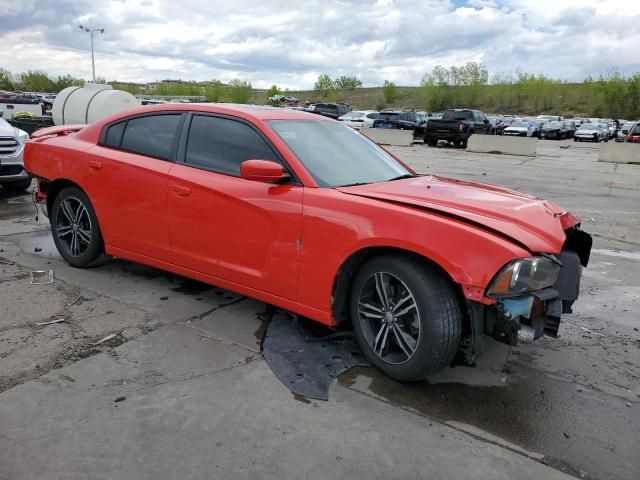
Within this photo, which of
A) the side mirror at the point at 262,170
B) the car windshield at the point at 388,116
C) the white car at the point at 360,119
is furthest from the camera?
the white car at the point at 360,119

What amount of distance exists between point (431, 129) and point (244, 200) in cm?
2352

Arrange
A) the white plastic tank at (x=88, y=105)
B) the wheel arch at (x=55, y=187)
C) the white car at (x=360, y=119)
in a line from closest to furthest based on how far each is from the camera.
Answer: the wheel arch at (x=55, y=187) → the white plastic tank at (x=88, y=105) → the white car at (x=360, y=119)

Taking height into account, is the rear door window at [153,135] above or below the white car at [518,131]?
above

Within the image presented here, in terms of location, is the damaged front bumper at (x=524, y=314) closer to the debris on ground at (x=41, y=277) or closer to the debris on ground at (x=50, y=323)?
the debris on ground at (x=50, y=323)

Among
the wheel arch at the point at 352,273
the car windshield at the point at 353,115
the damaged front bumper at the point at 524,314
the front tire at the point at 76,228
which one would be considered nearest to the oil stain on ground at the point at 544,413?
the damaged front bumper at the point at 524,314

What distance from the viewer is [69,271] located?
5043 mm

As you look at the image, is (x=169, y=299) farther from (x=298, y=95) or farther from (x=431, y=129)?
(x=298, y=95)

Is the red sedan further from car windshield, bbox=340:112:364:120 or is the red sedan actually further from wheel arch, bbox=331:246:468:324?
car windshield, bbox=340:112:364:120

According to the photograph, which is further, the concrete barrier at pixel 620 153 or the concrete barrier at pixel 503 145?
the concrete barrier at pixel 503 145

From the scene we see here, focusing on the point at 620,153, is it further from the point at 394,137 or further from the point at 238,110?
the point at 238,110

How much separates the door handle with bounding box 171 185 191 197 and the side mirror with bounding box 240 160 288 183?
677 millimetres

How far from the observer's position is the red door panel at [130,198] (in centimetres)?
423

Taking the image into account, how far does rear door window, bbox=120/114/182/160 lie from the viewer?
14.1 feet

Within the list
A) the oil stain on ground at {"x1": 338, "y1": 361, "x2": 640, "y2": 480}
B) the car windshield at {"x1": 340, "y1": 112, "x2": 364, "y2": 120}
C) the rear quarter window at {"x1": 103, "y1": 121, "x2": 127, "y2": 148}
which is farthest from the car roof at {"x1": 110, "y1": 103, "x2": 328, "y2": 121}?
the car windshield at {"x1": 340, "y1": 112, "x2": 364, "y2": 120}
